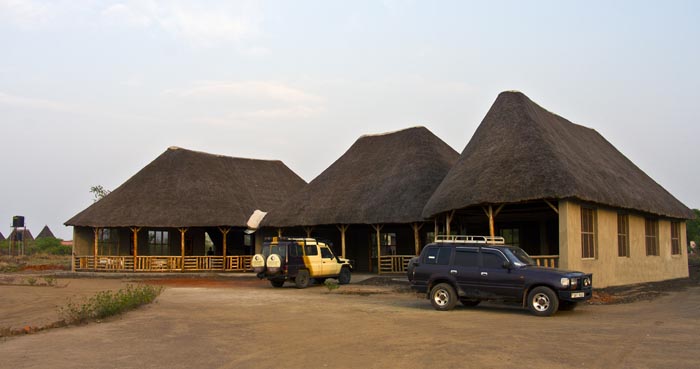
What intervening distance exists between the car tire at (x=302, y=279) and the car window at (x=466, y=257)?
381 inches

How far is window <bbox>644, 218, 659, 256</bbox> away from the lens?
2680cm

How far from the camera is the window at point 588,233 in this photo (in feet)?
66.8

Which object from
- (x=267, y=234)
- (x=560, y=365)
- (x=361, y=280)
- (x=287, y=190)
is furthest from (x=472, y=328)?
(x=287, y=190)

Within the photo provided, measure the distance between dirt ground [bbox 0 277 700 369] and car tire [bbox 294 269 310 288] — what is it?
20.6ft

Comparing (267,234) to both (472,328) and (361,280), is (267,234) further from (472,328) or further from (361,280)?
(472,328)

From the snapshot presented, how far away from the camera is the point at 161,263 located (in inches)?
1411

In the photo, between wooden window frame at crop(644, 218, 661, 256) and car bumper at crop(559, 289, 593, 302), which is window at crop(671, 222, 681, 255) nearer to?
wooden window frame at crop(644, 218, 661, 256)

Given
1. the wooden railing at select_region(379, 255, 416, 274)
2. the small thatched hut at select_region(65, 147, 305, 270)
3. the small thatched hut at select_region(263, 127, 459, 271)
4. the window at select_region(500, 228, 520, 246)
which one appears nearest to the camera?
the small thatched hut at select_region(263, 127, 459, 271)

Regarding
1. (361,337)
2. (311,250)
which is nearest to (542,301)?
(361,337)

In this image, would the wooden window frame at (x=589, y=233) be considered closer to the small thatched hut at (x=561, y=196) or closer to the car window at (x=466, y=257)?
the small thatched hut at (x=561, y=196)

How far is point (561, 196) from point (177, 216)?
2327 cm

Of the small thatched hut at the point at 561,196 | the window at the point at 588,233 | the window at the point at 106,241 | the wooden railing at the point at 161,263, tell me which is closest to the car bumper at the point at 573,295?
the small thatched hut at the point at 561,196

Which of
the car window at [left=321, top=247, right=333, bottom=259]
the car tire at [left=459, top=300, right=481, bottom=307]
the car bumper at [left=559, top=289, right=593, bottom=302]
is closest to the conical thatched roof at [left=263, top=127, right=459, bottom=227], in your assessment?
the car window at [left=321, top=247, right=333, bottom=259]

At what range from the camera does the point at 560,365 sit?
854 centimetres
